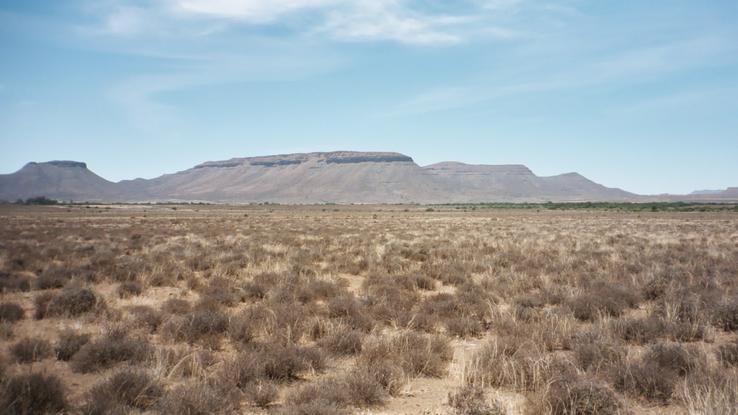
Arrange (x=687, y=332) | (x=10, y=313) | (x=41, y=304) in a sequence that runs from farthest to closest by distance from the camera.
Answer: (x=41, y=304) < (x=10, y=313) < (x=687, y=332)

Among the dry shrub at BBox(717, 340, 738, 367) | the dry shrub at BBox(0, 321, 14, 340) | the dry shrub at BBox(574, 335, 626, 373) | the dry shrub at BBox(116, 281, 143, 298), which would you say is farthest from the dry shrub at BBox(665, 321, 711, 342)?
the dry shrub at BBox(116, 281, 143, 298)

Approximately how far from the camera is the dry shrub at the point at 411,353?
6109 mm

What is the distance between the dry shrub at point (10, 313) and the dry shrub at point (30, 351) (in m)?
2.49

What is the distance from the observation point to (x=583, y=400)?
14.8 feet

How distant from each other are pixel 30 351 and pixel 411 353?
5435 mm

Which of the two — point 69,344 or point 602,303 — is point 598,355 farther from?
point 69,344

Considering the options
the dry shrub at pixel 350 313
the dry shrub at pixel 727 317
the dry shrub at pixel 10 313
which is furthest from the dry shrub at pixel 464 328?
Result: the dry shrub at pixel 10 313

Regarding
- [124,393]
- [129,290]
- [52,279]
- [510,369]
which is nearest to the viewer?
[124,393]

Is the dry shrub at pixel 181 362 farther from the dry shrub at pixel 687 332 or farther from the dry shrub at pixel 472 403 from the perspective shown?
the dry shrub at pixel 687 332

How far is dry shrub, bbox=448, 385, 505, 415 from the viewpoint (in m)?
4.57

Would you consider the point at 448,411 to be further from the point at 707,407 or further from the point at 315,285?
the point at 315,285

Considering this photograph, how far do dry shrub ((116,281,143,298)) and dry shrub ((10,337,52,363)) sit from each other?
4294mm

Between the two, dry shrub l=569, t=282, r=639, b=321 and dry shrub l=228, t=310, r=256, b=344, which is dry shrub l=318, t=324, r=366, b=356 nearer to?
dry shrub l=228, t=310, r=256, b=344

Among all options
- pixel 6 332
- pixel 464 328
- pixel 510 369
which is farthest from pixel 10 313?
pixel 510 369
